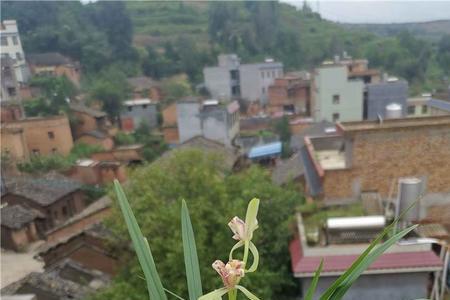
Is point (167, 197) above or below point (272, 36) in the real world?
below

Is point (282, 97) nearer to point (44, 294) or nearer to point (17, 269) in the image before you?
point (17, 269)

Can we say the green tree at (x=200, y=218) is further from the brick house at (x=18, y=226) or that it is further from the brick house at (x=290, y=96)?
the brick house at (x=290, y=96)

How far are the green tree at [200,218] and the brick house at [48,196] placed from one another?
5.52m

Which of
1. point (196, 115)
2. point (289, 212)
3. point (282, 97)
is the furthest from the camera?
point (282, 97)

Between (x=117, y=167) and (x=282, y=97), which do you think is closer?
(x=117, y=167)

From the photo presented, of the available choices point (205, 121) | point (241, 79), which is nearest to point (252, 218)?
point (205, 121)

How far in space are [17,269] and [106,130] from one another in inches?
329

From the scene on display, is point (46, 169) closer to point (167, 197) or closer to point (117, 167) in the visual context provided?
point (117, 167)

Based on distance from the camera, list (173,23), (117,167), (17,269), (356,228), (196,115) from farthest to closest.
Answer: (173,23), (196,115), (117,167), (17,269), (356,228)

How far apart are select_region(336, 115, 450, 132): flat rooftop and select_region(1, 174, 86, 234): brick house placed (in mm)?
8598

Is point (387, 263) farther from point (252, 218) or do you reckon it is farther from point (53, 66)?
point (53, 66)

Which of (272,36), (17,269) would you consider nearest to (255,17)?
(272,36)

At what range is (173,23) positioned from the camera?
4031 centimetres

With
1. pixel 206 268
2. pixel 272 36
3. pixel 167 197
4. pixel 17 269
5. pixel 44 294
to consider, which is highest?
pixel 272 36
